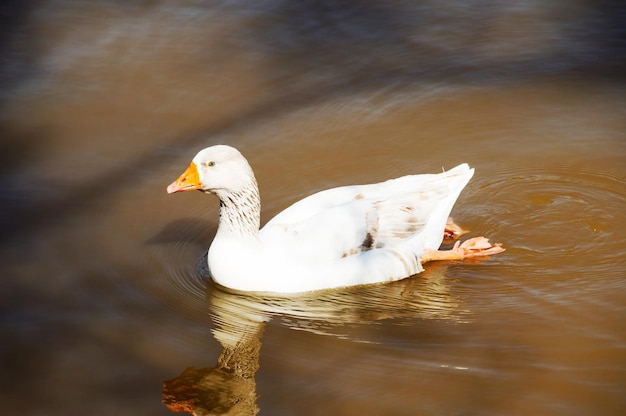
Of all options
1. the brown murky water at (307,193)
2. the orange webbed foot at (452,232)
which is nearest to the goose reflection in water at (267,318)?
the brown murky water at (307,193)

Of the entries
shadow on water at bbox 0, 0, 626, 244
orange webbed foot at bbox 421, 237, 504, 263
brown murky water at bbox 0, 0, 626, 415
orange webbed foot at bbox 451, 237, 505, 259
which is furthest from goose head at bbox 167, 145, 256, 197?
shadow on water at bbox 0, 0, 626, 244

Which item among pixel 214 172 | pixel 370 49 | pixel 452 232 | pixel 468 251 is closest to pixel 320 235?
pixel 214 172

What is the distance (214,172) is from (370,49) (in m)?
4.41

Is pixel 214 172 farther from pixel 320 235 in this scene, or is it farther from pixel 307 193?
pixel 307 193

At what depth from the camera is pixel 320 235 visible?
6.92 m

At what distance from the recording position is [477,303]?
21.8 feet

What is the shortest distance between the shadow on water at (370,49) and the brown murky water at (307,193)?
0.10ft

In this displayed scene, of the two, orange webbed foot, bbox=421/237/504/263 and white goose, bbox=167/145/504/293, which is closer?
white goose, bbox=167/145/504/293

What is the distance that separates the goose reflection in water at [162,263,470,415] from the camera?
578 cm

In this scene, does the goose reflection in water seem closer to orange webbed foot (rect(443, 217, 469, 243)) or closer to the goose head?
orange webbed foot (rect(443, 217, 469, 243))

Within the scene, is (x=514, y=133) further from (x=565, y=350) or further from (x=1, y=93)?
(x=1, y=93)

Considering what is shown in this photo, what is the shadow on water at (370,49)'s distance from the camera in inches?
384

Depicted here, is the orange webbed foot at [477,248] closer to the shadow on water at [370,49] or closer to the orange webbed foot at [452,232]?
the orange webbed foot at [452,232]

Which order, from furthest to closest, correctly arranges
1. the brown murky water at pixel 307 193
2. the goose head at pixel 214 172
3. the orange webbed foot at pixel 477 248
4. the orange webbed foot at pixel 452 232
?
the orange webbed foot at pixel 452 232, the orange webbed foot at pixel 477 248, the goose head at pixel 214 172, the brown murky water at pixel 307 193
